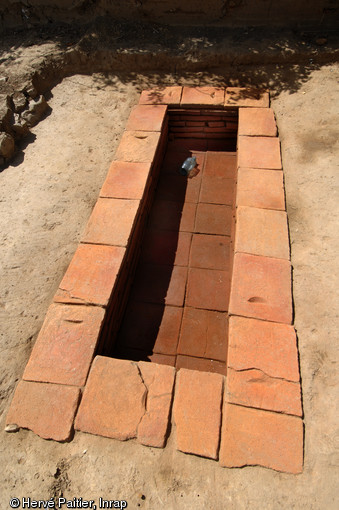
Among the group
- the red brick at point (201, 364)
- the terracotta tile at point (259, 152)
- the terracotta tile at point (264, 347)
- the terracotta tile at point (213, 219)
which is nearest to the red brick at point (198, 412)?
the terracotta tile at point (264, 347)

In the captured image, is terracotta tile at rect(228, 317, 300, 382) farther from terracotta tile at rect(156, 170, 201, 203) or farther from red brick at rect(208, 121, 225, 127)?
red brick at rect(208, 121, 225, 127)

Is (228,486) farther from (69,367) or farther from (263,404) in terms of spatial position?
(69,367)

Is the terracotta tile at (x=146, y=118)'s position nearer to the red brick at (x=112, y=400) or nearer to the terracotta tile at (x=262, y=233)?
the terracotta tile at (x=262, y=233)

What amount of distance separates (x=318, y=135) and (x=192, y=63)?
229 cm

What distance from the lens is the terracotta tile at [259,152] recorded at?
12.6 feet

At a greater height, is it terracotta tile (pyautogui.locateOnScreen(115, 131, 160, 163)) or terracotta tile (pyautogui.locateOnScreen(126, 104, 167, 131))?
terracotta tile (pyautogui.locateOnScreen(126, 104, 167, 131))

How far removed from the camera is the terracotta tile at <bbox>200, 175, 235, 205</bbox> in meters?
4.17

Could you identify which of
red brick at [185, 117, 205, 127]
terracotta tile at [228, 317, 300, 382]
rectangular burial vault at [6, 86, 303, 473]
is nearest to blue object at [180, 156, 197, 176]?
rectangular burial vault at [6, 86, 303, 473]

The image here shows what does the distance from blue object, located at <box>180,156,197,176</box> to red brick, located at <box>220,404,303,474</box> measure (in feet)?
10.2

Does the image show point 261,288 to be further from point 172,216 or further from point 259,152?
point 259,152

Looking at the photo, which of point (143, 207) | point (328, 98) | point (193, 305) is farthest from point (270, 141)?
point (193, 305)

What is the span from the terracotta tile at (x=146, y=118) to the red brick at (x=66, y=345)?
2621 mm

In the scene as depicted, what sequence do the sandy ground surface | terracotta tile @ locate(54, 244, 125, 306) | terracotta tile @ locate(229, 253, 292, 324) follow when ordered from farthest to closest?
terracotta tile @ locate(54, 244, 125, 306), terracotta tile @ locate(229, 253, 292, 324), the sandy ground surface

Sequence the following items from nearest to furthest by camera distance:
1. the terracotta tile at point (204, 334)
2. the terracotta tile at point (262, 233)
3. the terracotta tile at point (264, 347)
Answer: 1. the terracotta tile at point (264, 347)
2. the terracotta tile at point (204, 334)
3. the terracotta tile at point (262, 233)
